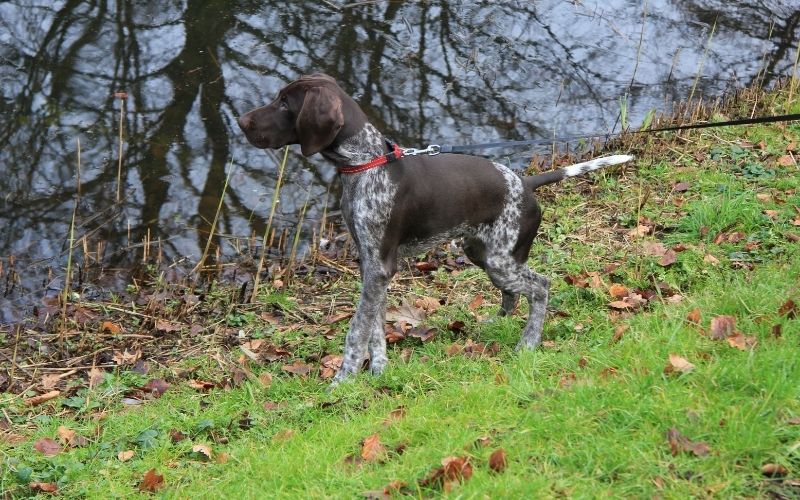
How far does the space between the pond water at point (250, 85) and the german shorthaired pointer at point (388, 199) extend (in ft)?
10.2

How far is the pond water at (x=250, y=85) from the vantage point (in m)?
8.31

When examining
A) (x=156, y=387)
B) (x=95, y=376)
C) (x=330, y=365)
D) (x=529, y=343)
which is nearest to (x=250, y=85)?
(x=95, y=376)

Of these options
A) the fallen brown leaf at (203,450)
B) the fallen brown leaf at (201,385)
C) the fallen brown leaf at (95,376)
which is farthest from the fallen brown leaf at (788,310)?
the fallen brown leaf at (95,376)

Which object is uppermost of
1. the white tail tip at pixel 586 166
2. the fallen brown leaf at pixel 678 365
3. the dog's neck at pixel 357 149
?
the white tail tip at pixel 586 166

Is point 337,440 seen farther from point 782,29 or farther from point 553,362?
point 782,29

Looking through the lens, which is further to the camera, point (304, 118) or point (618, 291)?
point (618, 291)

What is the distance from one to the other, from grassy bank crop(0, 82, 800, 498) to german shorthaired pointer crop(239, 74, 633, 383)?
15.1 inches

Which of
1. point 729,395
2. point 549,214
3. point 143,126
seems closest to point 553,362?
point 729,395

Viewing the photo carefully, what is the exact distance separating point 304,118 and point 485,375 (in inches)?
66.9

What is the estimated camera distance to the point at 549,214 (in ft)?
25.4

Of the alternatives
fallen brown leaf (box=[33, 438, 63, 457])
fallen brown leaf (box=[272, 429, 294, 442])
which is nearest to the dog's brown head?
fallen brown leaf (box=[272, 429, 294, 442])

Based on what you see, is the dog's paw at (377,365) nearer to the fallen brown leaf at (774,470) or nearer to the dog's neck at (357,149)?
the dog's neck at (357,149)

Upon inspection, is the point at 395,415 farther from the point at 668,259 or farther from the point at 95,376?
the point at 668,259

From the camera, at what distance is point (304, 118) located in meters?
4.80
